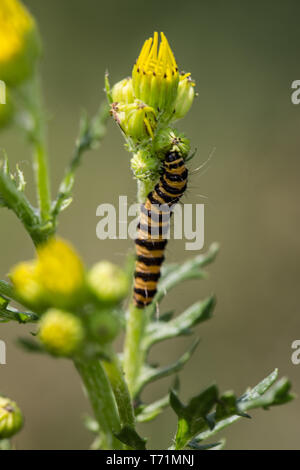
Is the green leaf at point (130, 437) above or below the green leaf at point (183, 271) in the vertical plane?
below

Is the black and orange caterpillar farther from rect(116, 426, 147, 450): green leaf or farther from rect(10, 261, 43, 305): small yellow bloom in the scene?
rect(10, 261, 43, 305): small yellow bloom

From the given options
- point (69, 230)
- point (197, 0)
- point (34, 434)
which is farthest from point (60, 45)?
point (34, 434)

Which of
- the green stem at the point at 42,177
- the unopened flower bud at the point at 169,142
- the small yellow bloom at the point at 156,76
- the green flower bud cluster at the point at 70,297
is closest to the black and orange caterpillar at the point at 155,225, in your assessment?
the unopened flower bud at the point at 169,142

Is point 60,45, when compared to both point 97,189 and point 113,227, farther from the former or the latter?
point 113,227

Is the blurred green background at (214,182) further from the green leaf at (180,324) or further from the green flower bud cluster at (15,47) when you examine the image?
the green flower bud cluster at (15,47)

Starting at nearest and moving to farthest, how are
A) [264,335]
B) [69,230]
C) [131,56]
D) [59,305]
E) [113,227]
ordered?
[59,305]
[113,227]
[264,335]
[69,230]
[131,56]
